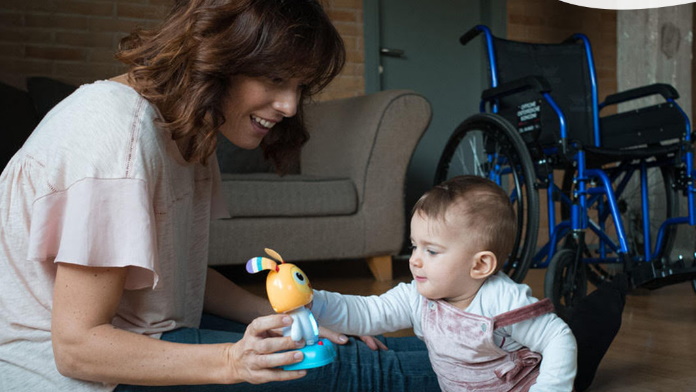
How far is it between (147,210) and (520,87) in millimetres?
1824

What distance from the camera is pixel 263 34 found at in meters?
0.93

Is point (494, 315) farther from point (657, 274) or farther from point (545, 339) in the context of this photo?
point (657, 274)

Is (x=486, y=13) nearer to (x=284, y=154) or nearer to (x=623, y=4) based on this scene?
(x=284, y=154)

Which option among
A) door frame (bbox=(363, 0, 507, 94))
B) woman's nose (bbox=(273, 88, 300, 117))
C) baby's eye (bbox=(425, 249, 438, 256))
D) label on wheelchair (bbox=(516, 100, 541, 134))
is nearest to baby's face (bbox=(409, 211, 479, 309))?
baby's eye (bbox=(425, 249, 438, 256))

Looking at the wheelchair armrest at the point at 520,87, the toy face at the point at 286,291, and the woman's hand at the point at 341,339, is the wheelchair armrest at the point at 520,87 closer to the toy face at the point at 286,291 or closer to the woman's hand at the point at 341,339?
the woman's hand at the point at 341,339

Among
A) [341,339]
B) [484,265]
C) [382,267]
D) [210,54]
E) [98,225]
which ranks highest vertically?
[210,54]

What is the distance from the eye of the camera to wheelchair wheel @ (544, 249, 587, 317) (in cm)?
190

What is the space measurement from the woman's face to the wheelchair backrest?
1778 millimetres

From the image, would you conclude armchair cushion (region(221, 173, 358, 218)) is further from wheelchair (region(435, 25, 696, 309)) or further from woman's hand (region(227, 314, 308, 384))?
woman's hand (region(227, 314, 308, 384))

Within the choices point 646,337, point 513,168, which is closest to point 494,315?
point 646,337

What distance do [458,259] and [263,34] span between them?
16.9 inches

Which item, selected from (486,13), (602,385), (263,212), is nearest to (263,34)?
(602,385)

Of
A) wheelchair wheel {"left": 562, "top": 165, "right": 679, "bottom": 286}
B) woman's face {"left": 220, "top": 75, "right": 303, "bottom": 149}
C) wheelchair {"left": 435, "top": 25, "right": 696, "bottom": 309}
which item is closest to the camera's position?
woman's face {"left": 220, "top": 75, "right": 303, "bottom": 149}

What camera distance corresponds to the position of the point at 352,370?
1.07 meters
